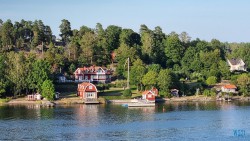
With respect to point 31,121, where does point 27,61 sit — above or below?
above

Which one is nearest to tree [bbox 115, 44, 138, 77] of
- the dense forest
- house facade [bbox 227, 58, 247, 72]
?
the dense forest

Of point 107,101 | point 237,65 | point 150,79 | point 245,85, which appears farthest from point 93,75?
point 237,65

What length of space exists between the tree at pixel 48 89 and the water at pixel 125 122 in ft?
14.3

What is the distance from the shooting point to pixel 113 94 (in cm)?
9612

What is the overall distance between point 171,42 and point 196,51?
313 inches

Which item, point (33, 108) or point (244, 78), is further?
point (244, 78)

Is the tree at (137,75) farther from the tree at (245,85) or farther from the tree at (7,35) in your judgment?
the tree at (7,35)

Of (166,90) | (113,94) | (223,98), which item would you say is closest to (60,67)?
(113,94)

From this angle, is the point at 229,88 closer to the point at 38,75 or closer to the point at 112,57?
the point at 112,57

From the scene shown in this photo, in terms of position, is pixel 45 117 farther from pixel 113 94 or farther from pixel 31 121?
pixel 113 94

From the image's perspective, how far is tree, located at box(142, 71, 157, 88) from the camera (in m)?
97.4

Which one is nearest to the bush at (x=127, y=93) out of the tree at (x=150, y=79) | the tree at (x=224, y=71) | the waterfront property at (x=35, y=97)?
the tree at (x=150, y=79)

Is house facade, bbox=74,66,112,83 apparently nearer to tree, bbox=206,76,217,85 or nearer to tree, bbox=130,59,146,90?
tree, bbox=130,59,146,90

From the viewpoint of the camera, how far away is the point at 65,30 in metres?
136
